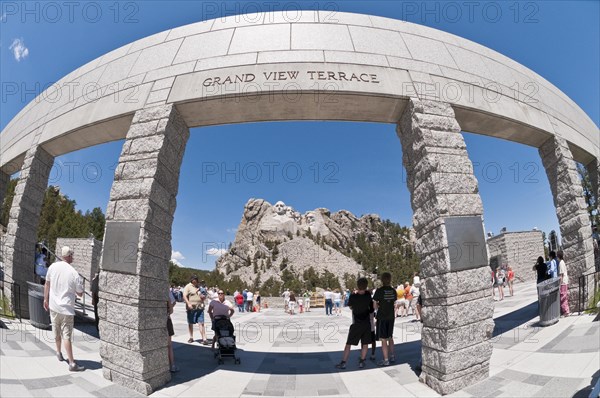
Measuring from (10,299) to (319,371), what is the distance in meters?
6.95

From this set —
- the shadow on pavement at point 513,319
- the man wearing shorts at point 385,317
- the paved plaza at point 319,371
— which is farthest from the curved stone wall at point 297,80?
the shadow on pavement at point 513,319

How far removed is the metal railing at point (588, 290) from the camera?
19.0ft

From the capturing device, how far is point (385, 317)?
563cm

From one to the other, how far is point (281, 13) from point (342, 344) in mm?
8072

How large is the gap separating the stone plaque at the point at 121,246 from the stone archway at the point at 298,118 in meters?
0.02

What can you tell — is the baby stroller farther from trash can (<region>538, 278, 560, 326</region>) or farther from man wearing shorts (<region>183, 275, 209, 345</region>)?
trash can (<region>538, 278, 560, 326</region>)

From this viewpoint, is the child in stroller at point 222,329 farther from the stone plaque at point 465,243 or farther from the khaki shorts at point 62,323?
the stone plaque at point 465,243

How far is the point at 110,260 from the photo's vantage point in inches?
186

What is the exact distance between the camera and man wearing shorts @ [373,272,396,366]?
551cm

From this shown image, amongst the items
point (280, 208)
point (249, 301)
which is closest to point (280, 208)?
point (280, 208)

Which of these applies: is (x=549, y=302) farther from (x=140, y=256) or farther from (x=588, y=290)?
(x=140, y=256)

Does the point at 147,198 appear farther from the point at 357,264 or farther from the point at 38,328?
the point at 357,264

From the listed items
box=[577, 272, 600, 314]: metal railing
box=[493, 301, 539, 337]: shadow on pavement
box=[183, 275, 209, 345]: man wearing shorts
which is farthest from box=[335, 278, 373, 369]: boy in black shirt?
box=[577, 272, 600, 314]: metal railing

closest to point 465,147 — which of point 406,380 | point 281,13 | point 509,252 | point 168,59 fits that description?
point 406,380
